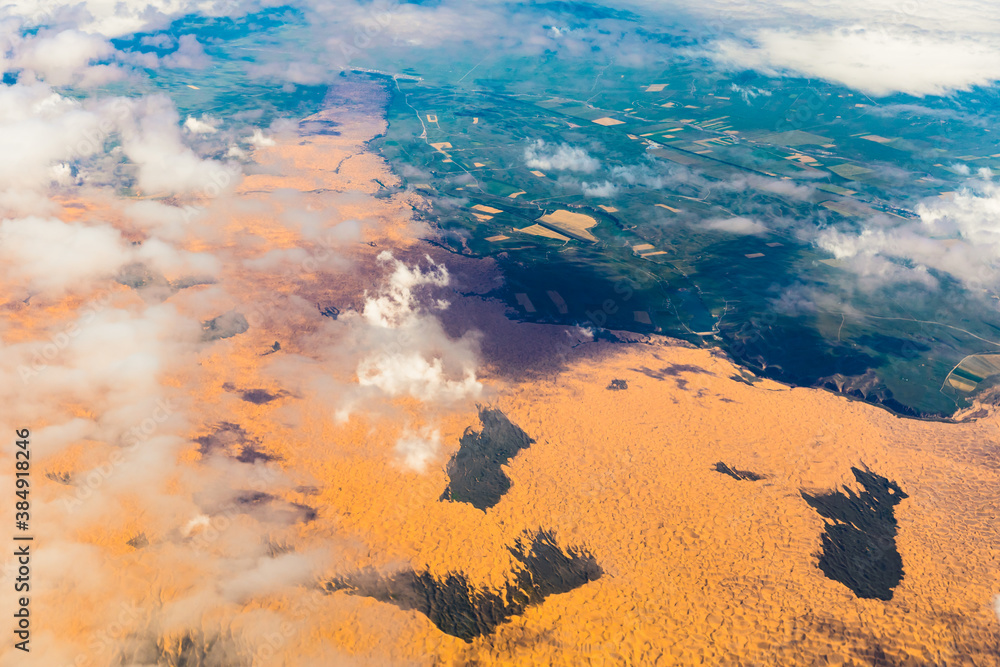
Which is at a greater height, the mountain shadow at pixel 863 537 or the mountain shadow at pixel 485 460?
the mountain shadow at pixel 863 537

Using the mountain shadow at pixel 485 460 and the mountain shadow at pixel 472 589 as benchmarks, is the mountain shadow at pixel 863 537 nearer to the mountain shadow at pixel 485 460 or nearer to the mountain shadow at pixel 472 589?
the mountain shadow at pixel 472 589

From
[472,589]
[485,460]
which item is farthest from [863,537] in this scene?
[472,589]

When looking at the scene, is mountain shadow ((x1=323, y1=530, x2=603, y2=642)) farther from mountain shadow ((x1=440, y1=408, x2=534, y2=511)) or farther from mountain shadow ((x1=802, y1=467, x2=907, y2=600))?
mountain shadow ((x1=802, y1=467, x2=907, y2=600))

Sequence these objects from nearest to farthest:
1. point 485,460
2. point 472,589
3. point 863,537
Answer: point 472,589, point 863,537, point 485,460

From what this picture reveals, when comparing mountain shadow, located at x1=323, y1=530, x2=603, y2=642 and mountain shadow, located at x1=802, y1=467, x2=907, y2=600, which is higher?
mountain shadow, located at x1=802, y1=467, x2=907, y2=600

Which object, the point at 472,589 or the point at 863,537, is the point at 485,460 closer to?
the point at 472,589

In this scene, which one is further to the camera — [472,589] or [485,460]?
[485,460]

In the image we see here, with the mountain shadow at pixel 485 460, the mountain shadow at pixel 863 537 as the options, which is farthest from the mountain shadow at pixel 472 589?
the mountain shadow at pixel 863 537

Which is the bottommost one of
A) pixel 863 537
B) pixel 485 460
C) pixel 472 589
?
pixel 485 460

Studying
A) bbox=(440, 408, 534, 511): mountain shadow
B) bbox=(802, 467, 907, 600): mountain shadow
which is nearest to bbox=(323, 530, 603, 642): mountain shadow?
bbox=(440, 408, 534, 511): mountain shadow

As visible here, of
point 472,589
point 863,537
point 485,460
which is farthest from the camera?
point 485,460

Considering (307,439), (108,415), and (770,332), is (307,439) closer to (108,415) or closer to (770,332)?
(108,415)
